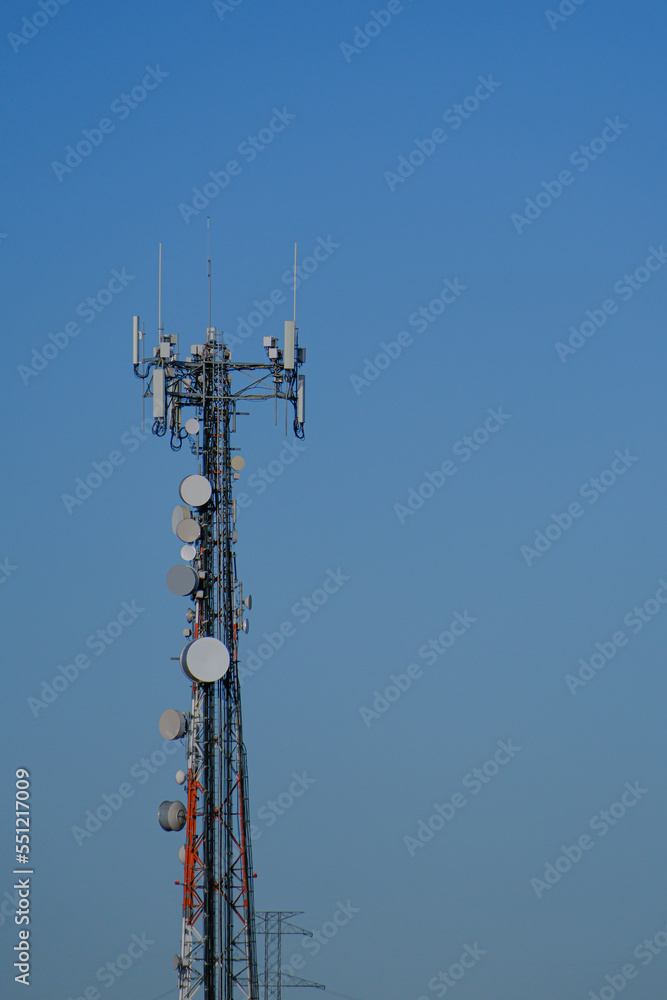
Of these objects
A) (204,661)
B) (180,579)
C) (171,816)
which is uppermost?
(180,579)

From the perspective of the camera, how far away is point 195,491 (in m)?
37.5

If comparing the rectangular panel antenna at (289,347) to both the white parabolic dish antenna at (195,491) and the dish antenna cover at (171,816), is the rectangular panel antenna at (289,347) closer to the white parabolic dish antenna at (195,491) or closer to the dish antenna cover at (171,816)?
the white parabolic dish antenna at (195,491)

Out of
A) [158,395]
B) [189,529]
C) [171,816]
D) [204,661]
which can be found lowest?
[171,816]

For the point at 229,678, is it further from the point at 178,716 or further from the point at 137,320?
the point at 137,320

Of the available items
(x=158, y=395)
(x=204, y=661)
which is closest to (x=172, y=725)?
(x=204, y=661)

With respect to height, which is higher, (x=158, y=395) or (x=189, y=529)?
(x=158, y=395)

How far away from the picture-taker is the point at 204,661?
36.8 meters

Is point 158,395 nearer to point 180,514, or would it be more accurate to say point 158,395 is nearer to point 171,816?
point 180,514

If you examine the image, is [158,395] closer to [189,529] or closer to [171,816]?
[189,529]

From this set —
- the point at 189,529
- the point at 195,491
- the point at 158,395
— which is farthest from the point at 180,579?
the point at 158,395

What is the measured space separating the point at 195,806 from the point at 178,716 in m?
1.86

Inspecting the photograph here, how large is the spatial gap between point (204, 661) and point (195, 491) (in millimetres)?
3436

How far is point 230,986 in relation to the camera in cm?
3694

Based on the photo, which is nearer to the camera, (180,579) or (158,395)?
(180,579)
